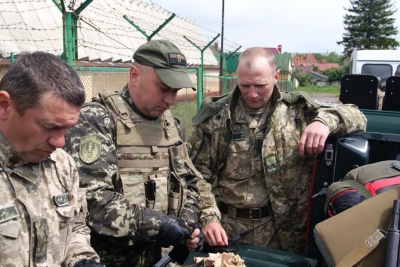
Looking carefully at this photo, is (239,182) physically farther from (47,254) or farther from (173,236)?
(47,254)

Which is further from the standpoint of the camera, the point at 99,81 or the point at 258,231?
the point at 99,81

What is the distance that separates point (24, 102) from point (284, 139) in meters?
1.61

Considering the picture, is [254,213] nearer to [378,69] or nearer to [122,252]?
[122,252]

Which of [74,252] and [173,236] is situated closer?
[74,252]

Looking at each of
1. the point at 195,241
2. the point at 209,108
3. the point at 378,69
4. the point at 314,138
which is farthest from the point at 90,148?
the point at 378,69

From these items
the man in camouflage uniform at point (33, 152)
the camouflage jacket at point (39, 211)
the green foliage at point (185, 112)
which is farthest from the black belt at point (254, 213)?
the green foliage at point (185, 112)

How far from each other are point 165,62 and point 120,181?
1.90 ft

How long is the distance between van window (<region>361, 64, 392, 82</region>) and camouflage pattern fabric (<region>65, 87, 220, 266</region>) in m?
7.98

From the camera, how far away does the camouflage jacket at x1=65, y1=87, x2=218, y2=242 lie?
1.93 meters

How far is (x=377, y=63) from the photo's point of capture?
30.9ft

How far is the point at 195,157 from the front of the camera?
2779 millimetres

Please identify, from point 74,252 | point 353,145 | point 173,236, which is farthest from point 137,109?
point 353,145

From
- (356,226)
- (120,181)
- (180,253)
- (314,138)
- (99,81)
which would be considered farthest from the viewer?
(99,81)

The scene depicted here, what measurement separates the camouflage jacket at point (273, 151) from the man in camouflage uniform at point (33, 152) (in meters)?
1.34
